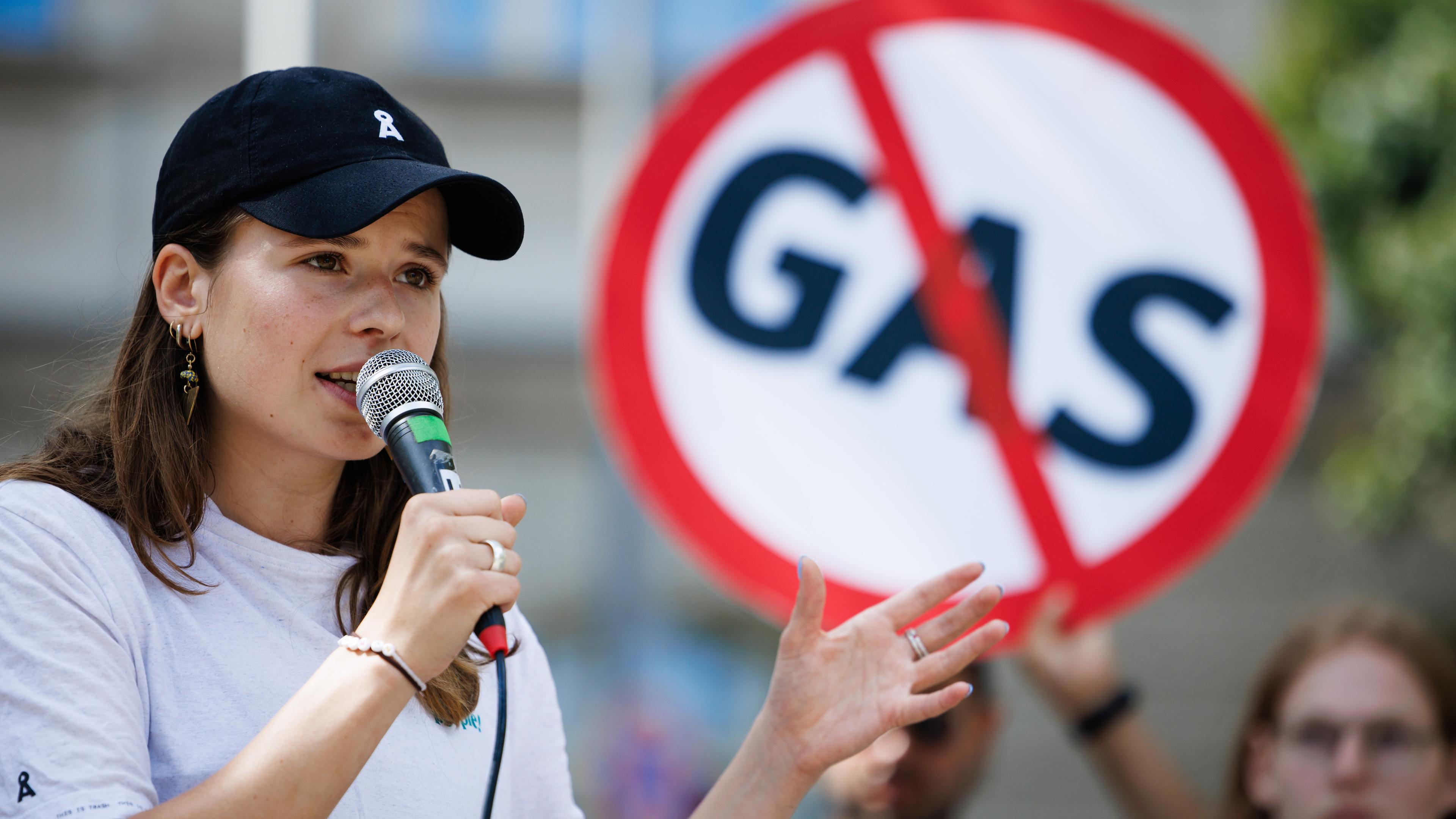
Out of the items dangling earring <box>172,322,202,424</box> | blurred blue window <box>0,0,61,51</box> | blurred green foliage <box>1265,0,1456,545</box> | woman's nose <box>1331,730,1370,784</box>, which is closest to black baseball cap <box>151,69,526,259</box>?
dangling earring <box>172,322,202,424</box>

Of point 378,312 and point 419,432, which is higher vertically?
point 378,312

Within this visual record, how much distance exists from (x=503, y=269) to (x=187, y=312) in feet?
22.7

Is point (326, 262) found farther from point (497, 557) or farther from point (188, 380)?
point (497, 557)

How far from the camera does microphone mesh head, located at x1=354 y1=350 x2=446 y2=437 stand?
1.32m

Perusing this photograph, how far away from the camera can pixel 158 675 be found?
1.29 metres

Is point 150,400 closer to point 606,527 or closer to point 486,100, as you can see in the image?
point 606,527

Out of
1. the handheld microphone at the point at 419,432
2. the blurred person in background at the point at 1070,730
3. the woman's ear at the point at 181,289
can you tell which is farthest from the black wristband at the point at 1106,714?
the woman's ear at the point at 181,289

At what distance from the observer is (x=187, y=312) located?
1.46 m

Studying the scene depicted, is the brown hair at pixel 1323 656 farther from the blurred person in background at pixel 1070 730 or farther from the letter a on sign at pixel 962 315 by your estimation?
the letter a on sign at pixel 962 315

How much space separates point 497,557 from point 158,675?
1.21 ft

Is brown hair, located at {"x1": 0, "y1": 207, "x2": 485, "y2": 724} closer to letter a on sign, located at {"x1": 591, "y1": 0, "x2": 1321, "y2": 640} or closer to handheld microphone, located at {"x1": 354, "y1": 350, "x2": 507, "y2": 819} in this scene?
handheld microphone, located at {"x1": 354, "y1": 350, "x2": 507, "y2": 819}

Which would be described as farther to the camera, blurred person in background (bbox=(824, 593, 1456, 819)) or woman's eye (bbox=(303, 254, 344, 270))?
blurred person in background (bbox=(824, 593, 1456, 819))

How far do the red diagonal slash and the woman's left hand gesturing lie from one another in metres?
0.59

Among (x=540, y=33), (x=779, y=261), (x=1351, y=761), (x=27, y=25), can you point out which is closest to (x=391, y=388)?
(x=779, y=261)
